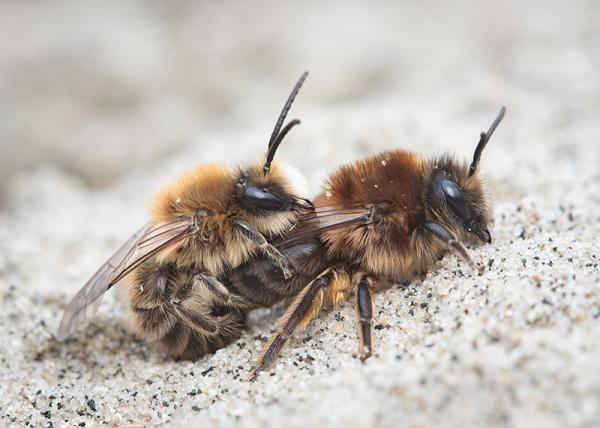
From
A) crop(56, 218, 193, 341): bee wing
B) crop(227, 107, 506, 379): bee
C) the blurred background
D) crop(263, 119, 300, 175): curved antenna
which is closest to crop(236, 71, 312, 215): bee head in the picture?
crop(263, 119, 300, 175): curved antenna

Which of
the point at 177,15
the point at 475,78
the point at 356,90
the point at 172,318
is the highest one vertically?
the point at 177,15

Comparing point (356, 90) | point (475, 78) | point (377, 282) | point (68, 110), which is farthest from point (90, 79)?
point (377, 282)

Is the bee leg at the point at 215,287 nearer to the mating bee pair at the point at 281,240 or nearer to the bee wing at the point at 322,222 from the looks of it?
the mating bee pair at the point at 281,240

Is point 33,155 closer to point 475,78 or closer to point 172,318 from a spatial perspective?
point 172,318

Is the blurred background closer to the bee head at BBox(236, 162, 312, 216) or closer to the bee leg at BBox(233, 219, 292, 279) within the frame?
the bee head at BBox(236, 162, 312, 216)

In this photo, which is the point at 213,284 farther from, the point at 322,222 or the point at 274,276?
the point at 322,222

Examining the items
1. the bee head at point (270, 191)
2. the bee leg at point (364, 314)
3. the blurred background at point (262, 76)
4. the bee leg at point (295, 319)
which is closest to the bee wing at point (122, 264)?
the bee head at point (270, 191)
